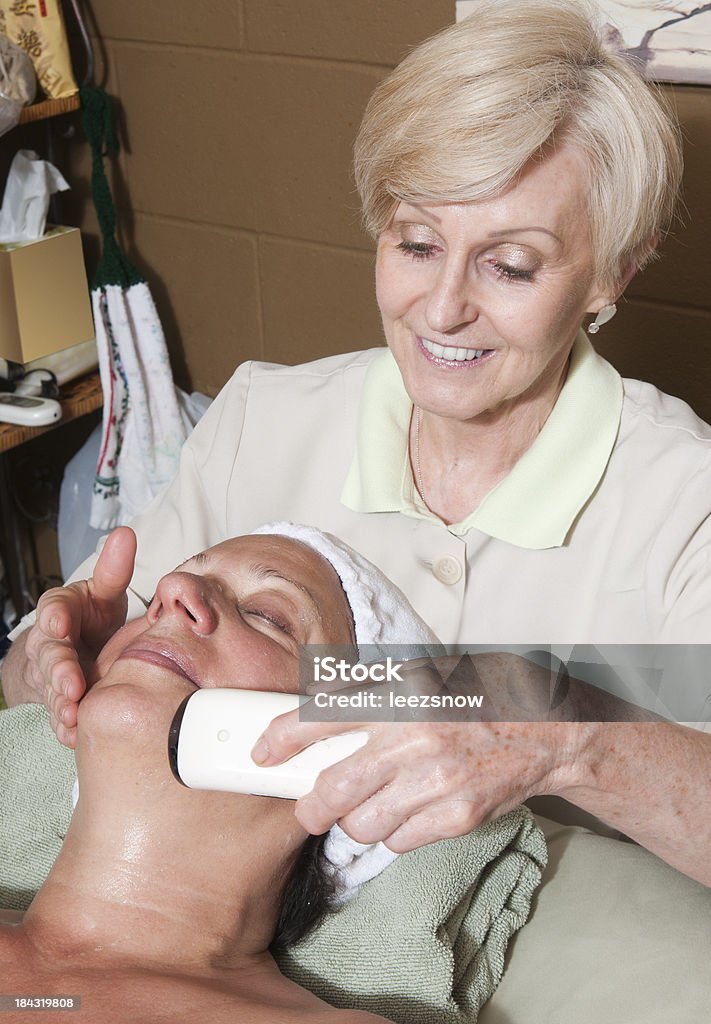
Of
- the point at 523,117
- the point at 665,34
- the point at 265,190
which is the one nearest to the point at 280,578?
the point at 523,117

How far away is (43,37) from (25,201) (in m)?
0.36

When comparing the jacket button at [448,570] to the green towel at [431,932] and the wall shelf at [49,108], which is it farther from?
the wall shelf at [49,108]

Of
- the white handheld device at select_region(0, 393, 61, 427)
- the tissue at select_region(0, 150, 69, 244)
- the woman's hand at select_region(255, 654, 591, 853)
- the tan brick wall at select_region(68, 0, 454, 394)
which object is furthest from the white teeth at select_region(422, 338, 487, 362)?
the tissue at select_region(0, 150, 69, 244)

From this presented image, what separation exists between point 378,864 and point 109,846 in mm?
329

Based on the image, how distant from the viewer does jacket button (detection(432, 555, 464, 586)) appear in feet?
5.03

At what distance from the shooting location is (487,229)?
52.1 inches

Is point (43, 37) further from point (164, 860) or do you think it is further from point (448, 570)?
point (164, 860)

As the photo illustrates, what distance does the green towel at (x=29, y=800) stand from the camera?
1.42 meters

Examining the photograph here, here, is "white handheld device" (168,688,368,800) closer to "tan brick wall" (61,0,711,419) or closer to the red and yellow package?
"tan brick wall" (61,0,711,419)

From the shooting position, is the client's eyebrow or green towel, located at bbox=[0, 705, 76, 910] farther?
green towel, located at bbox=[0, 705, 76, 910]

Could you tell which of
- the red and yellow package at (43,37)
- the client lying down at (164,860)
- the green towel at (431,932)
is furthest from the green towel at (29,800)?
the red and yellow package at (43,37)

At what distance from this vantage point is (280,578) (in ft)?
4.30

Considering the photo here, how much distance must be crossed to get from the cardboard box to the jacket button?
1.36 metres

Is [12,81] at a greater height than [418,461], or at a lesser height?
greater
